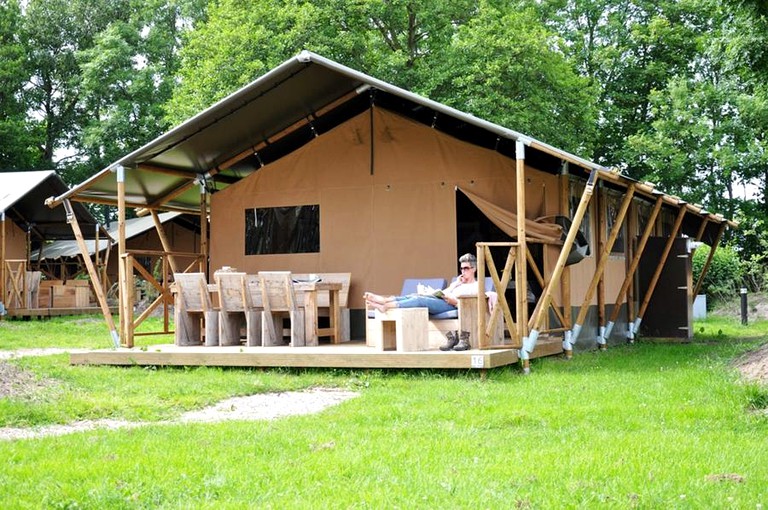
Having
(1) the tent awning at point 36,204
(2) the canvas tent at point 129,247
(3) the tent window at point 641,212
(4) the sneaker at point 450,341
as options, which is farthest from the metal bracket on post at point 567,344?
(2) the canvas tent at point 129,247

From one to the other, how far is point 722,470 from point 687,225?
44.8ft

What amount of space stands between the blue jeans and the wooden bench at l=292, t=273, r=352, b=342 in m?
1.66

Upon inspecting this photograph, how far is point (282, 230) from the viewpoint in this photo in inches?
505

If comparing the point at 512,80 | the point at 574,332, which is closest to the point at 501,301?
the point at 574,332

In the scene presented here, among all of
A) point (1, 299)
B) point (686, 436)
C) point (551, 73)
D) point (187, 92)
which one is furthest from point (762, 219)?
point (686, 436)

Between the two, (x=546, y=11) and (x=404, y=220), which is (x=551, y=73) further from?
(x=404, y=220)

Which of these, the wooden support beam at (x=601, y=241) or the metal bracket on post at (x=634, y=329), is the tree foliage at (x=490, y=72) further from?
the metal bracket on post at (x=634, y=329)

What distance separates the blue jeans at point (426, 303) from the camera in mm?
9789

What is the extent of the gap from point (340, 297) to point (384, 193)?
4.86 feet

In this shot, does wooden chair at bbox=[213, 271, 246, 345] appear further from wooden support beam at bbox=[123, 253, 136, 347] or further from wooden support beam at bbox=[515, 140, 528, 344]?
wooden support beam at bbox=[515, 140, 528, 344]

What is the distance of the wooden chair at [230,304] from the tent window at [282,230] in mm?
1816

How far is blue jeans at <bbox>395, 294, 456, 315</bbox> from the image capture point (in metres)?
9.79

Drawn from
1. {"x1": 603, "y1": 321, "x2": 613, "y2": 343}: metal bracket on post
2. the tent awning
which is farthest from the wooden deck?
the tent awning

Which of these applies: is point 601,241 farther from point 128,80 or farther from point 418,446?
point 128,80
